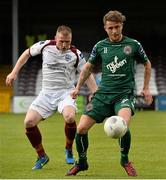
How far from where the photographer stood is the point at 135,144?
14914 millimetres

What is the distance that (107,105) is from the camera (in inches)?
391

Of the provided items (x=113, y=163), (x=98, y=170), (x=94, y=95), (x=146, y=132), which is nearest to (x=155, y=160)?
(x=113, y=163)

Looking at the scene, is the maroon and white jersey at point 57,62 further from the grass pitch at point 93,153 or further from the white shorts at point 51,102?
the grass pitch at point 93,153

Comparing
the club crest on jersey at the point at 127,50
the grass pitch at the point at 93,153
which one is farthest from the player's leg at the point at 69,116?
the club crest on jersey at the point at 127,50

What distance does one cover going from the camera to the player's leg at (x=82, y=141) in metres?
9.84

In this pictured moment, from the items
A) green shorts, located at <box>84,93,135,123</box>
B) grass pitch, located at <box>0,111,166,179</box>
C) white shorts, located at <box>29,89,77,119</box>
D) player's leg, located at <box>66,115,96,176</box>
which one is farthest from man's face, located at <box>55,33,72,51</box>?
grass pitch, located at <box>0,111,166,179</box>

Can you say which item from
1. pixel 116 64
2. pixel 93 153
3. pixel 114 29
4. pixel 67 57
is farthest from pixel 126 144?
pixel 93 153

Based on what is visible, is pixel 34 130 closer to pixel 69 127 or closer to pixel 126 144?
pixel 69 127

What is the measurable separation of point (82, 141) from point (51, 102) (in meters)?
1.36

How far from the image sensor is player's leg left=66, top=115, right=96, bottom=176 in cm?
984

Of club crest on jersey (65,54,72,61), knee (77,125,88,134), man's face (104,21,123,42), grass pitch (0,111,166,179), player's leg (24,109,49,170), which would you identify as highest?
man's face (104,21,123,42)

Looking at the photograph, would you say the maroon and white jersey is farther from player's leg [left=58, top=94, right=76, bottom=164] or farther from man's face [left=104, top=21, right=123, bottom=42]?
man's face [left=104, top=21, right=123, bottom=42]

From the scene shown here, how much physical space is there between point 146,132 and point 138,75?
46.0 feet

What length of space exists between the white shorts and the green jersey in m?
1.26
